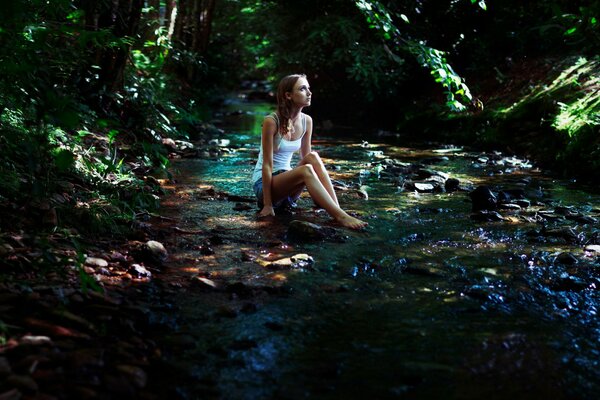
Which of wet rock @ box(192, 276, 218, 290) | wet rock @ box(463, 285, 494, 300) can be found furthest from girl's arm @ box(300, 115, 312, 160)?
wet rock @ box(463, 285, 494, 300)

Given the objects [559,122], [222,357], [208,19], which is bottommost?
[222,357]

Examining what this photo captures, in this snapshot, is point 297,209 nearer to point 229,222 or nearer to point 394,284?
point 229,222

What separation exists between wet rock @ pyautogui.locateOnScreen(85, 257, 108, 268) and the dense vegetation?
0.56 metres

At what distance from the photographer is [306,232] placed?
5188mm

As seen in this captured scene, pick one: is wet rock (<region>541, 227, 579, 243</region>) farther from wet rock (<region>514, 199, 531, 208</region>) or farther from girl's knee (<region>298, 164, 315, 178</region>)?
girl's knee (<region>298, 164, 315, 178</region>)

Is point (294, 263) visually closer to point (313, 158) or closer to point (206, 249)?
point (206, 249)

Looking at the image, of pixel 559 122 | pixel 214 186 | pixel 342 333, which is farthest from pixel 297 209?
pixel 559 122

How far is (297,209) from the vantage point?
21.3 ft

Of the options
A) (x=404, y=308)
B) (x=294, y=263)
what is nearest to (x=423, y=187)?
(x=294, y=263)

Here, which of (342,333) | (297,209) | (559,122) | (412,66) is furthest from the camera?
(412,66)

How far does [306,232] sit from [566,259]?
203 cm

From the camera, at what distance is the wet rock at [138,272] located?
3.99 meters

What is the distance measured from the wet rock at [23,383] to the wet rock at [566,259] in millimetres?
3646

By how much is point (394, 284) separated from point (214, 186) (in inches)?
155
